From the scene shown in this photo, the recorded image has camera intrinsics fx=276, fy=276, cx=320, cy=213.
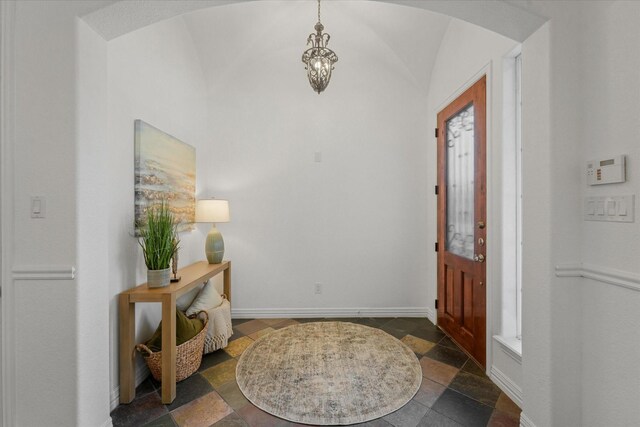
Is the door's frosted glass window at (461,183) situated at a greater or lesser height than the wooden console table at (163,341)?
greater

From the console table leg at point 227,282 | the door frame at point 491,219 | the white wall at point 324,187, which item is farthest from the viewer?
the white wall at point 324,187

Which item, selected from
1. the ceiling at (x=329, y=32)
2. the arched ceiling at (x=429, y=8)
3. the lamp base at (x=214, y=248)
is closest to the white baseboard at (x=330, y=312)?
the lamp base at (x=214, y=248)

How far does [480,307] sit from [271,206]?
2.28 meters

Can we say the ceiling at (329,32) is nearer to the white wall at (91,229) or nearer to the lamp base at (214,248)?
the white wall at (91,229)

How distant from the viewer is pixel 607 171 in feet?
3.96

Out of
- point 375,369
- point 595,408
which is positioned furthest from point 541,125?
point 375,369

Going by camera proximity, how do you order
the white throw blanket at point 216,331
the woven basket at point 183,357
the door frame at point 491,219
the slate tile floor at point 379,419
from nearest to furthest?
the slate tile floor at point 379,419 → the woven basket at point 183,357 → the door frame at point 491,219 → the white throw blanket at point 216,331

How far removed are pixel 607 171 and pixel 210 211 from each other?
2767mm

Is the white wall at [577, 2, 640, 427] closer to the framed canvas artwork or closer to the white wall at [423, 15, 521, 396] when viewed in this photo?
the white wall at [423, 15, 521, 396]

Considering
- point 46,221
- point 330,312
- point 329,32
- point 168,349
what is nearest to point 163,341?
point 168,349

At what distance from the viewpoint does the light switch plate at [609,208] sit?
1.13 m

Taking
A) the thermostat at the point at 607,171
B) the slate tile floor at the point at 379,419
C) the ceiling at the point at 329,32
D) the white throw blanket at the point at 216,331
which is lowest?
the slate tile floor at the point at 379,419

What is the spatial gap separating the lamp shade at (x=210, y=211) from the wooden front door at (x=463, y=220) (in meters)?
2.26

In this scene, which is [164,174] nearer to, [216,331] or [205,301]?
[205,301]
